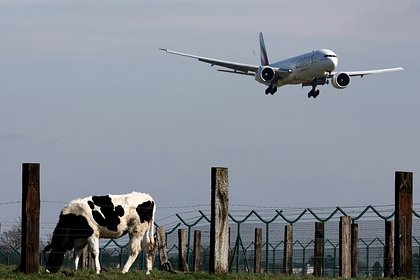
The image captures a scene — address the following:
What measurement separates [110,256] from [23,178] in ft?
47.9

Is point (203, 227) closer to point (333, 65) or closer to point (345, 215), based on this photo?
point (345, 215)

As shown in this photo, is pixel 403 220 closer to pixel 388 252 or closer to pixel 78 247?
pixel 388 252

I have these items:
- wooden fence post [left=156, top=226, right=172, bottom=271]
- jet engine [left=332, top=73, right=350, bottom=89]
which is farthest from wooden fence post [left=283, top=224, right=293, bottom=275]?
jet engine [left=332, top=73, right=350, bottom=89]

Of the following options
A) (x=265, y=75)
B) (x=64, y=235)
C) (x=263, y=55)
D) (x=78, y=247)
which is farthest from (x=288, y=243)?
(x=263, y=55)

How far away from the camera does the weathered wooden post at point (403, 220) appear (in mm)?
11633

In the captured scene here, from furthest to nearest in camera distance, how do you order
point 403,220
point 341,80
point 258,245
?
point 341,80 → point 258,245 → point 403,220

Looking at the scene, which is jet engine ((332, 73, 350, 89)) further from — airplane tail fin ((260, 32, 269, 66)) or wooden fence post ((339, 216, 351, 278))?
wooden fence post ((339, 216, 351, 278))

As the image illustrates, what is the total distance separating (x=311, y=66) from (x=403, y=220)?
169 feet

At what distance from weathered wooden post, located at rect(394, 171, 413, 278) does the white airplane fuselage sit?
50207 mm

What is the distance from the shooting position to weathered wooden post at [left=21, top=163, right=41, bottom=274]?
1126cm

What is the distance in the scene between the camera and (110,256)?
84.7 ft

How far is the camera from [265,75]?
206 ft

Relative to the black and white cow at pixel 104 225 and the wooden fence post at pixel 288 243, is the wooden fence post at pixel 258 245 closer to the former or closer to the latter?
the wooden fence post at pixel 288 243

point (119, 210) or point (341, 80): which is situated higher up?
point (341, 80)
